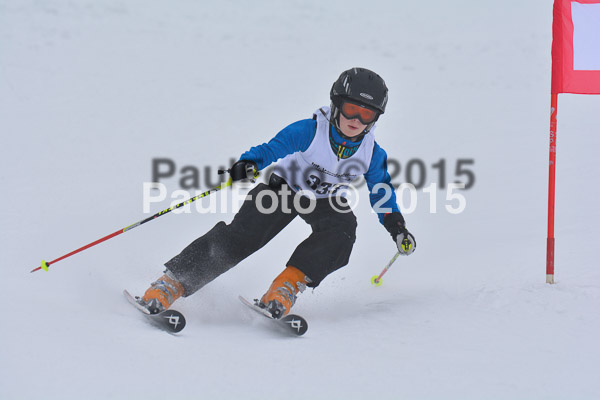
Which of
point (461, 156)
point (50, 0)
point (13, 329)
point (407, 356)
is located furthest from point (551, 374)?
point (50, 0)

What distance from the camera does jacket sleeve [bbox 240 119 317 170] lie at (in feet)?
12.7

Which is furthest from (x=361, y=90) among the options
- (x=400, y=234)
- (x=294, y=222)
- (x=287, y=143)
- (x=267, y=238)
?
(x=294, y=222)

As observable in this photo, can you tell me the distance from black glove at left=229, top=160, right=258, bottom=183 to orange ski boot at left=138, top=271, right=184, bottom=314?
0.72m

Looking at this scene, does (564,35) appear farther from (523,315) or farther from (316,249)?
(316,249)

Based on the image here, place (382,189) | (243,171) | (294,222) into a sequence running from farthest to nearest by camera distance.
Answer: (294,222) < (382,189) < (243,171)

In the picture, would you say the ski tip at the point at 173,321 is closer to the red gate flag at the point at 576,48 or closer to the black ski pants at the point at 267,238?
the black ski pants at the point at 267,238

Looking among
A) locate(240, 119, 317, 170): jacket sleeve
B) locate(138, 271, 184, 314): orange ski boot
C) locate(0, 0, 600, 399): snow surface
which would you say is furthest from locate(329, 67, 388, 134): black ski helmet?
locate(138, 271, 184, 314): orange ski boot

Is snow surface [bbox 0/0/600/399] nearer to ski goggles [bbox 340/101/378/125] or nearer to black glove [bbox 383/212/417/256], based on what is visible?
black glove [bbox 383/212/417/256]

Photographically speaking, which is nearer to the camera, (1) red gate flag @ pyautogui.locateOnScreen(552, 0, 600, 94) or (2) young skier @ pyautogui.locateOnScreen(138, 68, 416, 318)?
(2) young skier @ pyautogui.locateOnScreen(138, 68, 416, 318)

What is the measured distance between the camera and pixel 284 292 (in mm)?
3502

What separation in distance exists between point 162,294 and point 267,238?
0.89 metres

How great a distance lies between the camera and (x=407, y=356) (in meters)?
2.99

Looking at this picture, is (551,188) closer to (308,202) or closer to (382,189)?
(382,189)

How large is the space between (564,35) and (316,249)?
2.23 metres
